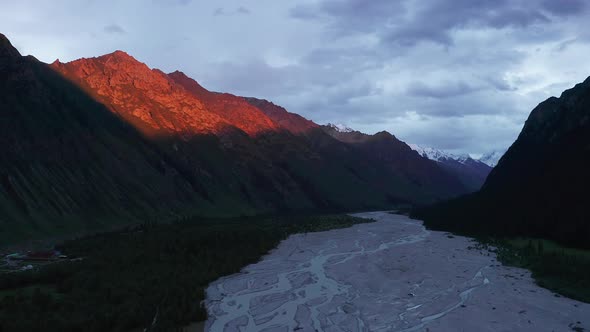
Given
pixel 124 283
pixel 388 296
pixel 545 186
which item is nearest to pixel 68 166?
pixel 124 283

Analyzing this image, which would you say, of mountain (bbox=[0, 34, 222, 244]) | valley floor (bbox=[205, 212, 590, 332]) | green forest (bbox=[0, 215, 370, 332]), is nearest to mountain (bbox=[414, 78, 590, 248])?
valley floor (bbox=[205, 212, 590, 332])

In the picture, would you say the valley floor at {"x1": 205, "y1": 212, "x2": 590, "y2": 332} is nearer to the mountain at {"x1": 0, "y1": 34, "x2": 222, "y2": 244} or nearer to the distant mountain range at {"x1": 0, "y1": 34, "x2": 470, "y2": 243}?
the mountain at {"x1": 0, "y1": 34, "x2": 222, "y2": 244}

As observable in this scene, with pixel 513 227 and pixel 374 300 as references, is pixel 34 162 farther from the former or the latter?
pixel 513 227

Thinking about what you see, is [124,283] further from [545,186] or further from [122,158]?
[122,158]

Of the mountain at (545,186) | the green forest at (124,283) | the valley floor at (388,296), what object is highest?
the mountain at (545,186)

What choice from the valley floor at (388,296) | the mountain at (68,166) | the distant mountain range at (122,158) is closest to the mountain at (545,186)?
the valley floor at (388,296)

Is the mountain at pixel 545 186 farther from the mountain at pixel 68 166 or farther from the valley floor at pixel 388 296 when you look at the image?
the mountain at pixel 68 166
